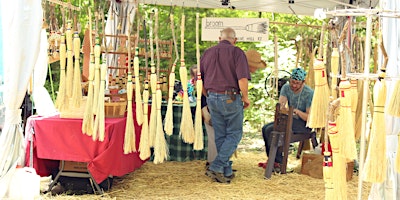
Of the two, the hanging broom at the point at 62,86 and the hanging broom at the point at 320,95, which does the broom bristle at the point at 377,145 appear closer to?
the hanging broom at the point at 320,95

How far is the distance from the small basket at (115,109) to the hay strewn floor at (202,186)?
715mm

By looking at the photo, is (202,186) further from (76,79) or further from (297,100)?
(76,79)

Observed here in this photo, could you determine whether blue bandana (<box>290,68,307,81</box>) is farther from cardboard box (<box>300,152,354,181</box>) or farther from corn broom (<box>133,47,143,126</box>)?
corn broom (<box>133,47,143,126</box>)

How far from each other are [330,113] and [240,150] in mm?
5314

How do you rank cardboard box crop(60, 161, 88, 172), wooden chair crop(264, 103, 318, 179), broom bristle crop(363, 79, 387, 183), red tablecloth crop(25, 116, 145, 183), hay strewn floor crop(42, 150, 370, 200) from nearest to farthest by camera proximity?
broom bristle crop(363, 79, 387, 183) → red tablecloth crop(25, 116, 145, 183) → cardboard box crop(60, 161, 88, 172) → hay strewn floor crop(42, 150, 370, 200) → wooden chair crop(264, 103, 318, 179)

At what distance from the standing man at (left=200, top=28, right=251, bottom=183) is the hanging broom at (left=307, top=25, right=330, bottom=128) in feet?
7.53

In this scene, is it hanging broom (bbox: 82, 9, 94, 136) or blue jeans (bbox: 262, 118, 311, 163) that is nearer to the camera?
hanging broom (bbox: 82, 9, 94, 136)

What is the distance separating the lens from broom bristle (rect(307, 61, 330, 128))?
3.48 m

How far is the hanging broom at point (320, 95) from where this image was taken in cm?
348

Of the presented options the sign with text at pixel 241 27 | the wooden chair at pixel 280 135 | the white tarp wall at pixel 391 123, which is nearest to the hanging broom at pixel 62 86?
the wooden chair at pixel 280 135

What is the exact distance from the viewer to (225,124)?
20.2 ft

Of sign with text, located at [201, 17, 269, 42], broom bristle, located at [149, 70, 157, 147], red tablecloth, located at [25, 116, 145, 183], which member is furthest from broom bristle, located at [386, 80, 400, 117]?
sign with text, located at [201, 17, 269, 42]

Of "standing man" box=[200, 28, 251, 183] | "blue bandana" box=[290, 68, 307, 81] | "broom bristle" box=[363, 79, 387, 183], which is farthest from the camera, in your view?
"blue bandana" box=[290, 68, 307, 81]

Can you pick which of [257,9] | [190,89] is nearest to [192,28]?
[257,9]
